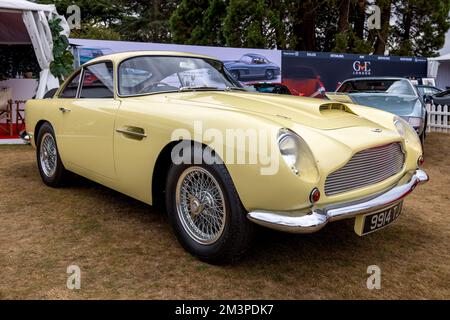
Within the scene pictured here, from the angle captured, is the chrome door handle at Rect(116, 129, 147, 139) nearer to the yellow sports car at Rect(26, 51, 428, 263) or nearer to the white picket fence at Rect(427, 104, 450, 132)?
the yellow sports car at Rect(26, 51, 428, 263)

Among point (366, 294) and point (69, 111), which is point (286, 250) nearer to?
point (366, 294)

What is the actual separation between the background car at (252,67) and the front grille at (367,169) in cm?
1034

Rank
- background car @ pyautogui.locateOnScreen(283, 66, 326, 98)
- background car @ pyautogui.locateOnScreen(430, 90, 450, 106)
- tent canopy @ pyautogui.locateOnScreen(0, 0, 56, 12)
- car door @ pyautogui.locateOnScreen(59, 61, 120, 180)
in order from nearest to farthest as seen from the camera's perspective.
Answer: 1. car door @ pyautogui.locateOnScreen(59, 61, 120, 180)
2. tent canopy @ pyautogui.locateOnScreen(0, 0, 56, 12)
3. background car @ pyautogui.locateOnScreen(283, 66, 326, 98)
4. background car @ pyautogui.locateOnScreen(430, 90, 450, 106)

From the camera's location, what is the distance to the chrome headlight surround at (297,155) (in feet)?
7.80

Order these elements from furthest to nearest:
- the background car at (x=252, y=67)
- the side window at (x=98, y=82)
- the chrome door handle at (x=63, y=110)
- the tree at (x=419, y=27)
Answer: the tree at (x=419, y=27) < the background car at (x=252, y=67) < the chrome door handle at (x=63, y=110) < the side window at (x=98, y=82)

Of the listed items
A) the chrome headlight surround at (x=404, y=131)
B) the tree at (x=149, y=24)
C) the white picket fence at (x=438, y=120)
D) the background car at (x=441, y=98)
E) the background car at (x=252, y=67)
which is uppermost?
the tree at (x=149, y=24)

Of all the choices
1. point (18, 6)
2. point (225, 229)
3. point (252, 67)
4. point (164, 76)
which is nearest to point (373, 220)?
point (225, 229)

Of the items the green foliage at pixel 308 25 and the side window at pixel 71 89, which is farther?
the green foliage at pixel 308 25

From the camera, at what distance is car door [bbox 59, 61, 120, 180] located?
346cm

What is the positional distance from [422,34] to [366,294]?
21.4m

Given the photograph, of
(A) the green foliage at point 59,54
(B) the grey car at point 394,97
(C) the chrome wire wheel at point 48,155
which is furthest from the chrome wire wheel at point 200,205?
(A) the green foliage at point 59,54

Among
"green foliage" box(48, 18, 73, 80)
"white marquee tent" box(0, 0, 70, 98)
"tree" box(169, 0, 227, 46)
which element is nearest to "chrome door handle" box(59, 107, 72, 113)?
"white marquee tent" box(0, 0, 70, 98)

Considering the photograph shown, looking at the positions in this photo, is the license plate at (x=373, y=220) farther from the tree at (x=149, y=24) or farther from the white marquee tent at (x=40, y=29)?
the tree at (x=149, y=24)

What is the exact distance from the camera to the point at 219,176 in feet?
8.38
